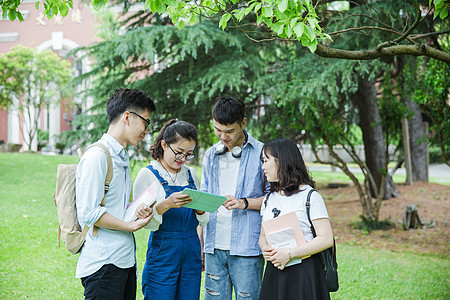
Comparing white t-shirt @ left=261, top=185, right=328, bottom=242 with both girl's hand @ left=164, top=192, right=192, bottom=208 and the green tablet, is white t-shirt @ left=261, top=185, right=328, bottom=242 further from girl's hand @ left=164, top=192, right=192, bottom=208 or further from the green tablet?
girl's hand @ left=164, top=192, right=192, bottom=208

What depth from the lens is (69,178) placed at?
2.47m

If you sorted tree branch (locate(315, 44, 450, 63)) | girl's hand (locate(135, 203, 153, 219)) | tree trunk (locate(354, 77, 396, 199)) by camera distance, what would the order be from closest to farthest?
1. girl's hand (locate(135, 203, 153, 219))
2. tree branch (locate(315, 44, 450, 63))
3. tree trunk (locate(354, 77, 396, 199))

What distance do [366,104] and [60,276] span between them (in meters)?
6.87

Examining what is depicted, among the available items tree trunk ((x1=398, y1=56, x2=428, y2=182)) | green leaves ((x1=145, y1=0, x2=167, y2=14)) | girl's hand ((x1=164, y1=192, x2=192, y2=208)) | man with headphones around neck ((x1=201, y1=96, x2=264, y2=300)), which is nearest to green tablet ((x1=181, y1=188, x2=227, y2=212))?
girl's hand ((x1=164, y1=192, x2=192, y2=208))

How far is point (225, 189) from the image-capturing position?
3.18 meters

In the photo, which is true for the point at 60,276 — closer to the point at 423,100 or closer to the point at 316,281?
the point at 316,281

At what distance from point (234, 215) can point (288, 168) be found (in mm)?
553

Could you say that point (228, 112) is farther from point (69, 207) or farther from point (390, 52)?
Result: point (390, 52)

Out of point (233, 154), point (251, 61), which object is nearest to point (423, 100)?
point (251, 61)

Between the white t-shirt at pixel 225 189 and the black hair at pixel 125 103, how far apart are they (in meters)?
0.80

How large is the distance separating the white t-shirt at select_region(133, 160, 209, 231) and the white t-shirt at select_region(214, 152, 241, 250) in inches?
5.8

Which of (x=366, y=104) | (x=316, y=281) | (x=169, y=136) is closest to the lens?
(x=316, y=281)

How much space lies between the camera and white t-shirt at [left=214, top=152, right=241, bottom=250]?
3.06m

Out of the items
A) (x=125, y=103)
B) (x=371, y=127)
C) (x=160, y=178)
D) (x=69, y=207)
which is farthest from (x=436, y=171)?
(x=69, y=207)
